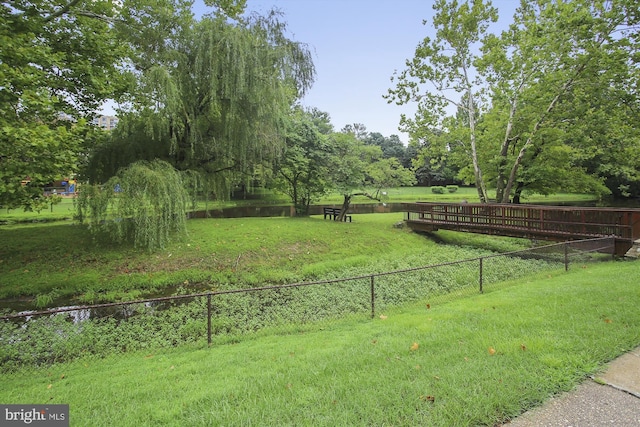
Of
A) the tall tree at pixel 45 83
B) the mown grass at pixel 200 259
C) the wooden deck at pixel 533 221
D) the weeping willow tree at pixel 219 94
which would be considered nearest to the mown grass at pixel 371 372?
the tall tree at pixel 45 83

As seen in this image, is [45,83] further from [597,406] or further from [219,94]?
[597,406]

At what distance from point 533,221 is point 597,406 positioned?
11338 mm

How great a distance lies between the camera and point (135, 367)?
13.0 ft

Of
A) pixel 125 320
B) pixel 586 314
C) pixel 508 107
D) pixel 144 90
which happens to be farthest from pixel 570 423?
pixel 508 107

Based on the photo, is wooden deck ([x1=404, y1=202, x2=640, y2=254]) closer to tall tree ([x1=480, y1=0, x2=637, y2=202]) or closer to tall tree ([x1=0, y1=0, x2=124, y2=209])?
tall tree ([x1=480, y1=0, x2=637, y2=202])

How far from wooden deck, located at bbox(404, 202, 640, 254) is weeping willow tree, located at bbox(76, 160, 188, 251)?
37.2 ft

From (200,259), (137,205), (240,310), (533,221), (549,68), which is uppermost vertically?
(549,68)

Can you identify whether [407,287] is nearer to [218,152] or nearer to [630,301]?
[630,301]

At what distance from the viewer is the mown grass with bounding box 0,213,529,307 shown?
8555mm

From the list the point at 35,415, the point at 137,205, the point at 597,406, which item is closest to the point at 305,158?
the point at 137,205

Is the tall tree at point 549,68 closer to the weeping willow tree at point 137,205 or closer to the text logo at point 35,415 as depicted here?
the weeping willow tree at point 137,205

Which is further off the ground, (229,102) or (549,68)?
(549,68)

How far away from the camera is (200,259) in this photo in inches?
406

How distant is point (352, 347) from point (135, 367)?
2662mm
